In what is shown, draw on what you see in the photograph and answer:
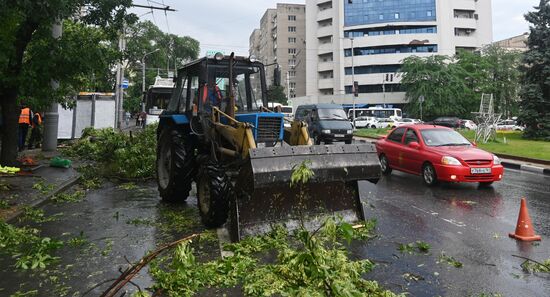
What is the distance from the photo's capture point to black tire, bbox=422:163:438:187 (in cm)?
1062

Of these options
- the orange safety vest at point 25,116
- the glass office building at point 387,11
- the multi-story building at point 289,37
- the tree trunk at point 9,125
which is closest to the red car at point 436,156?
the tree trunk at point 9,125

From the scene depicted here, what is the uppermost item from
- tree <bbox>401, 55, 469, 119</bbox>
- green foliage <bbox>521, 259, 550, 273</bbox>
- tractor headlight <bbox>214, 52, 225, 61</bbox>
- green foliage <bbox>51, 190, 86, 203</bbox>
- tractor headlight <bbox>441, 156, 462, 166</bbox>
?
tree <bbox>401, 55, 469, 119</bbox>

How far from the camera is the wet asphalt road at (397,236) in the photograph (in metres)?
4.47

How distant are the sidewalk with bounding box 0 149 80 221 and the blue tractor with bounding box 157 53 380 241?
2.61 m

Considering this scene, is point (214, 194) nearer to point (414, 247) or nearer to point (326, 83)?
point (414, 247)

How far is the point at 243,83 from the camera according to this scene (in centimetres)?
776

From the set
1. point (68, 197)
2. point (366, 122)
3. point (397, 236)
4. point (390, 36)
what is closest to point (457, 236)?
point (397, 236)

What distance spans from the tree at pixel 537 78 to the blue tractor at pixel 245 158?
25.0m

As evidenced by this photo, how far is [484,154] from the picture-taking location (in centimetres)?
1039

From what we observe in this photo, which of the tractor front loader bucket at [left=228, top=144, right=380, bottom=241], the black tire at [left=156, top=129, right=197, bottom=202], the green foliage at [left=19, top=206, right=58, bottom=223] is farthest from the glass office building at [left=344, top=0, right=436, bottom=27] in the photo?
the green foliage at [left=19, top=206, right=58, bottom=223]

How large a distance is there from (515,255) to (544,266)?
18.8 inches

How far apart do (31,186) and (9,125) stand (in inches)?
112

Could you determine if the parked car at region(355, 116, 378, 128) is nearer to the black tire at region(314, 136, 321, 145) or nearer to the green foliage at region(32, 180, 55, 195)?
the black tire at region(314, 136, 321, 145)

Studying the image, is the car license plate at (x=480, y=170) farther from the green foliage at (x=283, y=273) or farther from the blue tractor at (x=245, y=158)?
the green foliage at (x=283, y=273)
